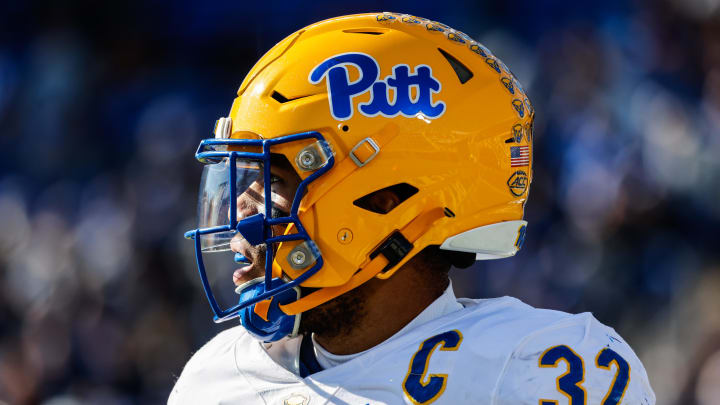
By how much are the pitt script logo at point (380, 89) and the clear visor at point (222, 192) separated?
0.79 ft

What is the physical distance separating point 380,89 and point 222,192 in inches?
17.9

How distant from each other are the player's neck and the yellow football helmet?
0.08m

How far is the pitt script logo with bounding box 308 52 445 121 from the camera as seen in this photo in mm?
1868

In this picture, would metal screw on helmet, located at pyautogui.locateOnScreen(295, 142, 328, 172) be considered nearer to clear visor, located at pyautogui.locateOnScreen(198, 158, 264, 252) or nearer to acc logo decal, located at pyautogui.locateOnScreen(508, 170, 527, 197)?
clear visor, located at pyautogui.locateOnScreen(198, 158, 264, 252)

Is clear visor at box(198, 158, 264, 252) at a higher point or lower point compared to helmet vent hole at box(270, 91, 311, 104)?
lower

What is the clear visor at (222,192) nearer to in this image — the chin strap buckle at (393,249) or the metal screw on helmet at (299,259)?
the metal screw on helmet at (299,259)

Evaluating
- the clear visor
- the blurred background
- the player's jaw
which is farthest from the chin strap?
the blurred background

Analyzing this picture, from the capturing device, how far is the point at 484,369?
1688mm

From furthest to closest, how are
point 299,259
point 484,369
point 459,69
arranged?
point 459,69
point 299,259
point 484,369

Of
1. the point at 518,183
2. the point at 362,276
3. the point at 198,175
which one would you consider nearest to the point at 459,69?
the point at 518,183

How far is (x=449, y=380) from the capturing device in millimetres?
1703

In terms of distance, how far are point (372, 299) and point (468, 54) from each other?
2.08 feet

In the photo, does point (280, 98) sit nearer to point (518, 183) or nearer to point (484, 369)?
point (518, 183)

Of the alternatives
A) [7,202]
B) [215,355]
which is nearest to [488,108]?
[215,355]
